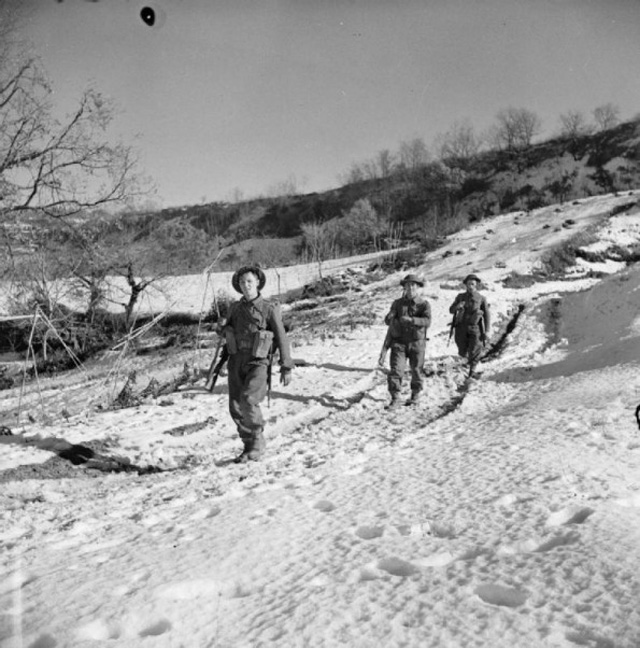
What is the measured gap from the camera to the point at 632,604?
1.77 m

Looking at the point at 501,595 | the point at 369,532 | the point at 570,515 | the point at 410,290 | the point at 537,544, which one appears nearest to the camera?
the point at 501,595

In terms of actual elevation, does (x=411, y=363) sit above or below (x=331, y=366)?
above

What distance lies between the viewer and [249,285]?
5.74 meters

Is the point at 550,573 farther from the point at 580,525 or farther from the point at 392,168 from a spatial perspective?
the point at 392,168

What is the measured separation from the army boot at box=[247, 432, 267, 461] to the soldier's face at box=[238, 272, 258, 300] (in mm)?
1615

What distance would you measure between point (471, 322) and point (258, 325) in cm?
620

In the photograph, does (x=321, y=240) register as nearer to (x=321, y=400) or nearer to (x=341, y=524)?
(x=321, y=400)

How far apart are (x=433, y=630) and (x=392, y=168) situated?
76519 mm

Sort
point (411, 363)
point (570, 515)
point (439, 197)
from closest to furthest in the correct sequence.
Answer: point (570, 515)
point (411, 363)
point (439, 197)

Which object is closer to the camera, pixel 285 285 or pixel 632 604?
pixel 632 604

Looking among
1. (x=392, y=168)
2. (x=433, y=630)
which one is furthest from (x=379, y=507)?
(x=392, y=168)

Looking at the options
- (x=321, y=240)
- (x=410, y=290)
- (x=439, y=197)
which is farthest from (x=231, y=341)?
(x=439, y=197)

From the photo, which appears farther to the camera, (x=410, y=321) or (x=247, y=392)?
(x=410, y=321)

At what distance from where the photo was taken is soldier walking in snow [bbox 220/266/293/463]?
5.50 metres
